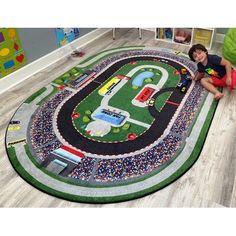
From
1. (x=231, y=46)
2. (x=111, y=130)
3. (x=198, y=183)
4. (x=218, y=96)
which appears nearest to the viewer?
(x=198, y=183)

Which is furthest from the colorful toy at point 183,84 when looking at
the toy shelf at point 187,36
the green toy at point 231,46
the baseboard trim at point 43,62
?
the baseboard trim at point 43,62

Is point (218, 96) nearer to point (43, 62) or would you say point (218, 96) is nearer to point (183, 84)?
point (183, 84)

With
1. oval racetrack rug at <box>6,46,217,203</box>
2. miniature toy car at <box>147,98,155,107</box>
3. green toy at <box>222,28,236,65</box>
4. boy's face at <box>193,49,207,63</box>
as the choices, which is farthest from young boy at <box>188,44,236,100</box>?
miniature toy car at <box>147,98,155,107</box>

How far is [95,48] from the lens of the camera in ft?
11.7

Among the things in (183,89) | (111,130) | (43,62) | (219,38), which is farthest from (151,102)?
(219,38)

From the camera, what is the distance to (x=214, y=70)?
2590 millimetres

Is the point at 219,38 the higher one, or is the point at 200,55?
the point at 200,55

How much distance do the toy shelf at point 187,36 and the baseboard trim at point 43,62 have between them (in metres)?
0.93

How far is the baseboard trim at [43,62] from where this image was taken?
2762mm

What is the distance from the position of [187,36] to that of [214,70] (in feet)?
3.74

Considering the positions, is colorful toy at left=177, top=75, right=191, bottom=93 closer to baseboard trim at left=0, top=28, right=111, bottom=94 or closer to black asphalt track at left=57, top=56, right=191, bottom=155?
black asphalt track at left=57, top=56, right=191, bottom=155

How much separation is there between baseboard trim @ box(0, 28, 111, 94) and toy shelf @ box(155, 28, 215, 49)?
929 millimetres

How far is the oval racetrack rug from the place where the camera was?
1.80m

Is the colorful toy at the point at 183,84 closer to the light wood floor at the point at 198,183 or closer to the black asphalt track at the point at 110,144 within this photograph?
the black asphalt track at the point at 110,144
